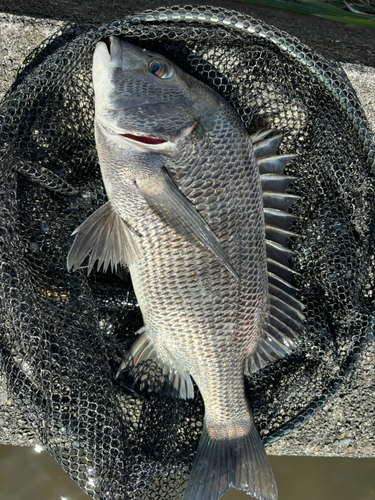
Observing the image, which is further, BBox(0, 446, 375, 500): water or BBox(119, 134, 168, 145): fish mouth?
BBox(0, 446, 375, 500): water

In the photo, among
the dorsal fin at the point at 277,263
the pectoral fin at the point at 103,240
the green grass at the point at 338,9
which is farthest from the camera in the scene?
the green grass at the point at 338,9

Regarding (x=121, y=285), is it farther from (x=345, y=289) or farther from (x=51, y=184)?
(x=345, y=289)

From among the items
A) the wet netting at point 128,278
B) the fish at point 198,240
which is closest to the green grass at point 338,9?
the wet netting at point 128,278

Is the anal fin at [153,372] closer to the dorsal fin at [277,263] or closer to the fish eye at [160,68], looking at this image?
the dorsal fin at [277,263]

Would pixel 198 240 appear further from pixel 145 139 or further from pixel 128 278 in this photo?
pixel 128 278

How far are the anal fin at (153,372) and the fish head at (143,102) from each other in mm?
914

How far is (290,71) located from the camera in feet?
6.11

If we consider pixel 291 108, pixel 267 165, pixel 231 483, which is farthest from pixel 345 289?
pixel 231 483

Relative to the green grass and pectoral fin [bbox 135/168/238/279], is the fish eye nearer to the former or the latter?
pectoral fin [bbox 135/168/238/279]

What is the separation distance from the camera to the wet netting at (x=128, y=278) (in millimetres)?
1708

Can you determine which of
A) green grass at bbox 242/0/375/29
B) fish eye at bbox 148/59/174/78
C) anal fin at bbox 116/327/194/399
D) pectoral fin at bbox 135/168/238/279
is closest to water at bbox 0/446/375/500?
anal fin at bbox 116/327/194/399

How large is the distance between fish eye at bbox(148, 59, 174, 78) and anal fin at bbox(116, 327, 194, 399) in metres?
1.15

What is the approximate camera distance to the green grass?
2432 millimetres

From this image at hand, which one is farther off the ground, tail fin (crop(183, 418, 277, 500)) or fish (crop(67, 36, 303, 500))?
fish (crop(67, 36, 303, 500))
